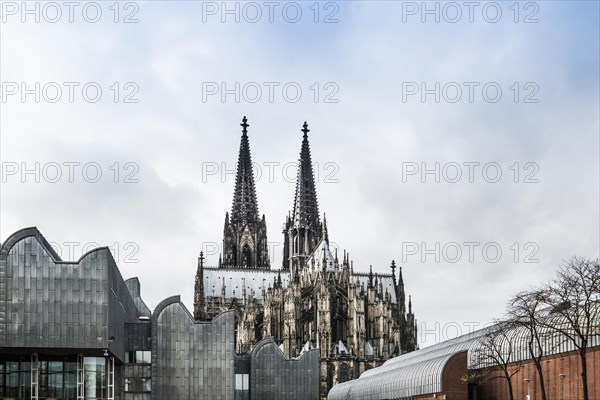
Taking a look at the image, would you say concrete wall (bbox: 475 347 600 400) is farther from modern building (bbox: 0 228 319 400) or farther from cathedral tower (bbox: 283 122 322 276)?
cathedral tower (bbox: 283 122 322 276)

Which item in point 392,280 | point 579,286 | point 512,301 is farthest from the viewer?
point 392,280

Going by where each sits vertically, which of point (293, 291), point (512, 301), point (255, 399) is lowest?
point (255, 399)

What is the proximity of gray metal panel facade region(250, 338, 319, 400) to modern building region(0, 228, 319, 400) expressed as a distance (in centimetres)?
762

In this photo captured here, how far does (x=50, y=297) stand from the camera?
6669 cm

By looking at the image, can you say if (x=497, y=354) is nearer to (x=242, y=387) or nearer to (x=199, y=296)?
(x=242, y=387)

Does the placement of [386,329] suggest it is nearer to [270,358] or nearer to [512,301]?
[270,358]

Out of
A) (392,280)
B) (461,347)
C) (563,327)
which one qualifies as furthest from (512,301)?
(392,280)

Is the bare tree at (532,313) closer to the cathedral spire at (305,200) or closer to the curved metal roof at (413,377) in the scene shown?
the curved metal roof at (413,377)

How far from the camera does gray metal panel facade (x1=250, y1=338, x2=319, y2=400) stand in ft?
304

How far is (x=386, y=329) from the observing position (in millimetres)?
151125

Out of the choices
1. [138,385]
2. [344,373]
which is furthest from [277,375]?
[344,373]

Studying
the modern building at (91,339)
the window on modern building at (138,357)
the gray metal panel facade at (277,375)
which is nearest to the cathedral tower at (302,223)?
the gray metal panel facade at (277,375)

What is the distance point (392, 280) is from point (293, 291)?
34.9 meters

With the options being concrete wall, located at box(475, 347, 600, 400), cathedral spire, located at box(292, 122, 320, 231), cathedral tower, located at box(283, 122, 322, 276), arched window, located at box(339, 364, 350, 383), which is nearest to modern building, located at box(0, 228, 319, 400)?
concrete wall, located at box(475, 347, 600, 400)
